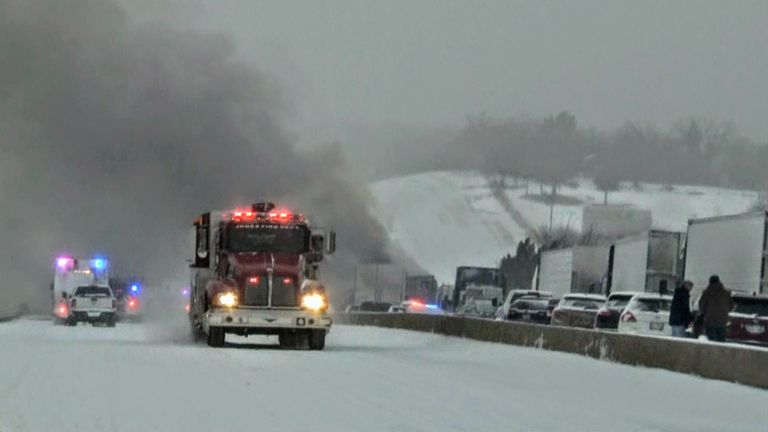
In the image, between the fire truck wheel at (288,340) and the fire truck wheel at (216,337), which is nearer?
the fire truck wheel at (216,337)

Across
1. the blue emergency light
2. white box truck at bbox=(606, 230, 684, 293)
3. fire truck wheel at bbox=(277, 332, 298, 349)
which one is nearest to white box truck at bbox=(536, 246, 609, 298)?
white box truck at bbox=(606, 230, 684, 293)

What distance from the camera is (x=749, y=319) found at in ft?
97.7

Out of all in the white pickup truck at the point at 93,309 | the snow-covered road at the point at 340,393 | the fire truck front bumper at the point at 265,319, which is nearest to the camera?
the snow-covered road at the point at 340,393

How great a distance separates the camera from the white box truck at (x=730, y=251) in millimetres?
34531

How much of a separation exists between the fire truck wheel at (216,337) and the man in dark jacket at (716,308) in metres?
9.50

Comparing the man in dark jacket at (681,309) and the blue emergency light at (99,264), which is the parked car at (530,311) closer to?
the man in dark jacket at (681,309)

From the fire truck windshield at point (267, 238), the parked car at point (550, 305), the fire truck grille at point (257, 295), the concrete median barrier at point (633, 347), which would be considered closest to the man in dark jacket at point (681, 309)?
the concrete median barrier at point (633, 347)

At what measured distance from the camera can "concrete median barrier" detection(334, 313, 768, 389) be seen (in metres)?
22.6

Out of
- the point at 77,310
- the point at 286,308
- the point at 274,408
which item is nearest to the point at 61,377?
the point at 274,408

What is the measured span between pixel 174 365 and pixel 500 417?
910cm

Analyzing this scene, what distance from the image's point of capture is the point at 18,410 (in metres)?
15.1

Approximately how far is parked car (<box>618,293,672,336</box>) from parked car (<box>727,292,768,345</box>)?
3.21 metres

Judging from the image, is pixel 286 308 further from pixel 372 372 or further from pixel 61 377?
pixel 61 377

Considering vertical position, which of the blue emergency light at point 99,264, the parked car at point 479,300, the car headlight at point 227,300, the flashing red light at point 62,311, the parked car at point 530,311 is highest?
the car headlight at point 227,300
